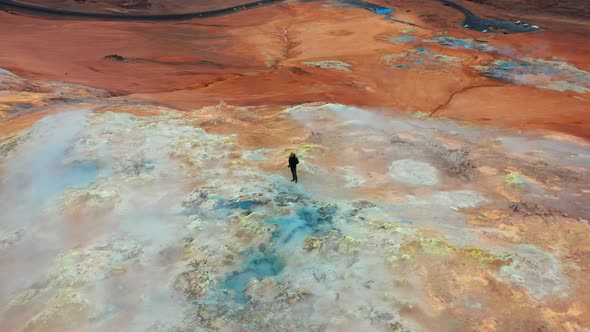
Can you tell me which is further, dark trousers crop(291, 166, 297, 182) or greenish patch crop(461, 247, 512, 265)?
dark trousers crop(291, 166, 297, 182)

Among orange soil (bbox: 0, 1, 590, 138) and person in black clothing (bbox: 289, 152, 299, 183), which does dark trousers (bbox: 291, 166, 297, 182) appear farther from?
orange soil (bbox: 0, 1, 590, 138)

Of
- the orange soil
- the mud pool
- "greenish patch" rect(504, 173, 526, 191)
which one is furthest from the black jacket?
the orange soil

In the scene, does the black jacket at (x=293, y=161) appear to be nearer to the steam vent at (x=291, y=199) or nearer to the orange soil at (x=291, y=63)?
the steam vent at (x=291, y=199)

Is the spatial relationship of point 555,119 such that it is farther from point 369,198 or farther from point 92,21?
point 92,21

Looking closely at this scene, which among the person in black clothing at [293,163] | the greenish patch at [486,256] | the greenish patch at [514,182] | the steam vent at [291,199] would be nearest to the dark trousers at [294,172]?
the person in black clothing at [293,163]

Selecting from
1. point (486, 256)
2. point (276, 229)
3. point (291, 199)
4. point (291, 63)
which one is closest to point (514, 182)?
point (486, 256)

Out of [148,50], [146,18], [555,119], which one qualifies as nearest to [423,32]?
[555,119]
